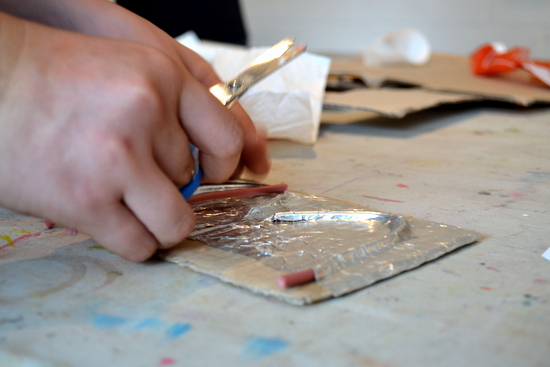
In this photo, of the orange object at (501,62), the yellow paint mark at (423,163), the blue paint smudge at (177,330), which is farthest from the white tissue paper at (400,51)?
the blue paint smudge at (177,330)

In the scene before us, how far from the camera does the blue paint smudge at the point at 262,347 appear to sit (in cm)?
35

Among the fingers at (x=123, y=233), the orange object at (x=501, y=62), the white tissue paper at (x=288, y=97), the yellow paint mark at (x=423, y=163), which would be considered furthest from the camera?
the orange object at (x=501, y=62)

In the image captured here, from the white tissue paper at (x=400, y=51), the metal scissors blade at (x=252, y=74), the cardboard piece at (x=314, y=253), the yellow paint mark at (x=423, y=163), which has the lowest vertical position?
the cardboard piece at (x=314, y=253)

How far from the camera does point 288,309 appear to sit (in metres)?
0.40

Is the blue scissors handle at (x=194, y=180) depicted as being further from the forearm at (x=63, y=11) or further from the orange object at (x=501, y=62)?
the orange object at (x=501, y=62)

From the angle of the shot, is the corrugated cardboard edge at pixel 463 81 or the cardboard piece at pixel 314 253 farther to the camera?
the corrugated cardboard edge at pixel 463 81

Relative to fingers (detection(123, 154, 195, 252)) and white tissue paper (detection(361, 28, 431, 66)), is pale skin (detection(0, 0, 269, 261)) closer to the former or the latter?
fingers (detection(123, 154, 195, 252))

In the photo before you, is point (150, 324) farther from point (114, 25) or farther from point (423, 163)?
point (423, 163)

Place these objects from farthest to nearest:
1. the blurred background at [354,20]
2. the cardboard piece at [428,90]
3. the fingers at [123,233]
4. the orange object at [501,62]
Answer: the blurred background at [354,20] → the orange object at [501,62] → the cardboard piece at [428,90] → the fingers at [123,233]

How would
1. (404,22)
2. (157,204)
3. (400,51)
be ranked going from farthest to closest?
(404,22), (400,51), (157,204)

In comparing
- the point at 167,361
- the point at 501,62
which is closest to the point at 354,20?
the point at 501,62

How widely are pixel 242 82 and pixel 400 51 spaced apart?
1389mm

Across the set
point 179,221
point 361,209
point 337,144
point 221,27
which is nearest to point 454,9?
point 221,27

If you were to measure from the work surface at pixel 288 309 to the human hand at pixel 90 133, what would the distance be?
6 centimetres
